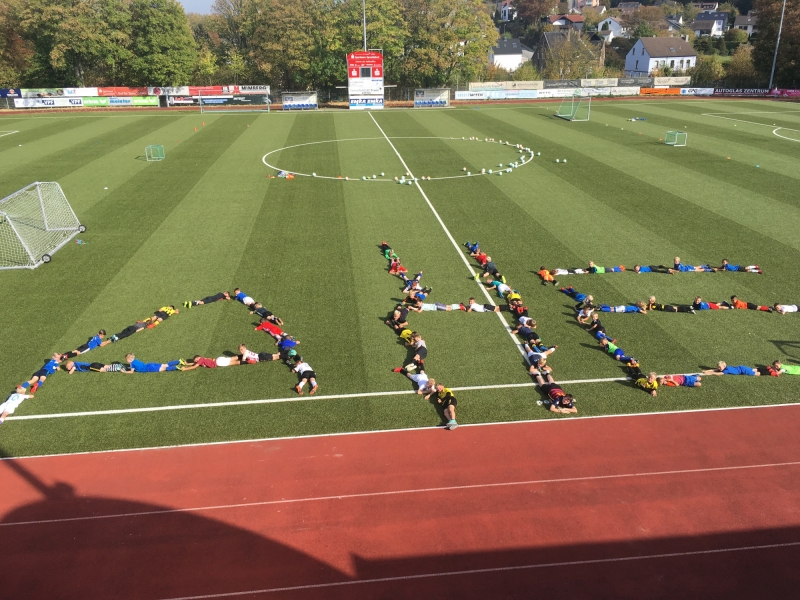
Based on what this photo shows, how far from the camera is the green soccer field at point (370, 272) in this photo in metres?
15.5

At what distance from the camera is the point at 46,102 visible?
6931 centimetres

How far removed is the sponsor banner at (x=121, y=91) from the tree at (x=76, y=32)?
449cm

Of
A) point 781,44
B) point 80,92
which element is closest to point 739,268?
point 80,92

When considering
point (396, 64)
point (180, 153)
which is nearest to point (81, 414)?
point (180, 153)

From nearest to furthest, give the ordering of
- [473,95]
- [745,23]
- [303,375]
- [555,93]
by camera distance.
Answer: [303,375] → [473,95] → [555,93] → [745,23]

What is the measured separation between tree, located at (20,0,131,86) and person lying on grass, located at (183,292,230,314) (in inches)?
2540

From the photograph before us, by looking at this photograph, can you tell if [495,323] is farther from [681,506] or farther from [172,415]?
[172,415]

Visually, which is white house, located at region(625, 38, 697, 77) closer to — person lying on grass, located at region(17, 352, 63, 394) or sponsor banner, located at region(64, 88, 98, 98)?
sponsor banner, located at region(64, 88, 98, 98)

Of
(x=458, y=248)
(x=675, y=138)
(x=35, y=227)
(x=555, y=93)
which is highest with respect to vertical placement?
(x=555, y=93)

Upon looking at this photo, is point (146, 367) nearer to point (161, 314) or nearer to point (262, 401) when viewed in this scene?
point (161, 314)

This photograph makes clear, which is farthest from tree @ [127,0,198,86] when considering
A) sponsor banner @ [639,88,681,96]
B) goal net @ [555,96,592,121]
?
sponsor banner @ [639,88,681,96]

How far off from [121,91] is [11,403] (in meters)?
66.4

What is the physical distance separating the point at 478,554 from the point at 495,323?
31.2 feet

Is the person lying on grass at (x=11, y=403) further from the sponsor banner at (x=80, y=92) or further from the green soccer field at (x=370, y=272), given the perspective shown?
the sponsor banner at (x=80, y=92)
